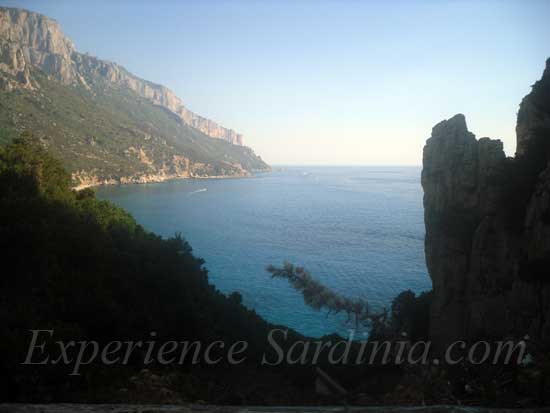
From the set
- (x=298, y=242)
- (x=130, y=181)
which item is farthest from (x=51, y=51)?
(x=298, y=242)

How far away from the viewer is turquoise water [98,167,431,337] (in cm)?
3252

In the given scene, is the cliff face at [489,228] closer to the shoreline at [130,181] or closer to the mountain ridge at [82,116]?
the mountain ridge at [82,116]

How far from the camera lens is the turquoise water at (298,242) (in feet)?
107

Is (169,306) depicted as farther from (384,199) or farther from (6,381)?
(384,199)

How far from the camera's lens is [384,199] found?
297ft

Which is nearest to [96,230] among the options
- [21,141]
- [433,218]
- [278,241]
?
[21,141]

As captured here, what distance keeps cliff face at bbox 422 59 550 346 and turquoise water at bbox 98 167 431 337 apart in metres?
13.4

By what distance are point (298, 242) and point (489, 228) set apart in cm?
3652

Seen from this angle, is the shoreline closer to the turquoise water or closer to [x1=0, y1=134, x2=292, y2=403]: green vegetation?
the turquoise water

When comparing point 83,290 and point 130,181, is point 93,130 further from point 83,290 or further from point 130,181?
point 83,290

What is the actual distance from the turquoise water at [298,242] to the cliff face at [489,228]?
13.4 metres

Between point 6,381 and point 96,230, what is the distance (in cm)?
1287

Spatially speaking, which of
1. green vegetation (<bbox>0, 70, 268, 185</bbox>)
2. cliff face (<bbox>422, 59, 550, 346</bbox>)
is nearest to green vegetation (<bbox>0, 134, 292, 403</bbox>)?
cliff face (<bbox>422, 59, 550, 346</bbox>)

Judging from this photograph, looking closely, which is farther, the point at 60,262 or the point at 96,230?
the point at 96,230
